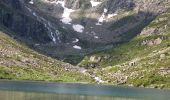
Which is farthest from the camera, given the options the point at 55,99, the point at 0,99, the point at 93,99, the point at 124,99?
the point at 124,99

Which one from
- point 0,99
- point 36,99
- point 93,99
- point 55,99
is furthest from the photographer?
point 93,99

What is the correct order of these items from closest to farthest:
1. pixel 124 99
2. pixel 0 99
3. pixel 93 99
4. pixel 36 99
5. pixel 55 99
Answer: pixel 0 99, pixel 36 99, pixel 55 99, pixel 93 99, pixel 124 99

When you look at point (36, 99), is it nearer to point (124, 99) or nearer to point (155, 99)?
point (124, 99)

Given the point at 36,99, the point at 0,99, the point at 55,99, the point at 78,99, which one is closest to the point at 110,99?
the point at 78,99

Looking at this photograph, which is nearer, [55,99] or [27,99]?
[27,99]

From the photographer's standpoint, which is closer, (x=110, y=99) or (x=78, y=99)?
(x=78, y=99)

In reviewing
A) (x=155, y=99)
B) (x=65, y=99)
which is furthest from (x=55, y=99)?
(x=155, y=99)

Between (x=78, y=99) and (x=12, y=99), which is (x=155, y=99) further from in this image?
(x=12, y=99)

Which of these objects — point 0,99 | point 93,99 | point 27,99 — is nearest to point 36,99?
point 27,99
